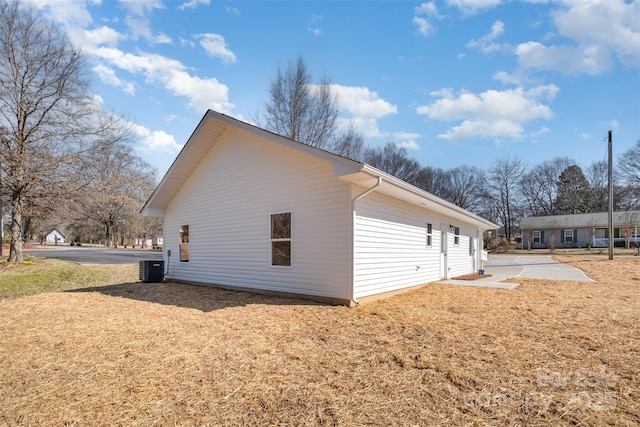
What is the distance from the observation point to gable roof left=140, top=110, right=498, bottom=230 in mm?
6750

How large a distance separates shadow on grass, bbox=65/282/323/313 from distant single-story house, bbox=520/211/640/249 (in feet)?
123

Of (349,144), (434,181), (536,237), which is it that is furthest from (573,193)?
(349,144)

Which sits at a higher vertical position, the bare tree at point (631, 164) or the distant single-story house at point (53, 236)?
the bare tree at point (631, 164)

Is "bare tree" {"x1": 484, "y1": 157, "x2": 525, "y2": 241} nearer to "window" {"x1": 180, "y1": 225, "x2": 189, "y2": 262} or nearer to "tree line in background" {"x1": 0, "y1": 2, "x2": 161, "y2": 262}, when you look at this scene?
"window" {"x1": 180, "y1": 225, "x2": 189, "y2": 262}

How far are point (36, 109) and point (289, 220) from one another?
14866 millimetres

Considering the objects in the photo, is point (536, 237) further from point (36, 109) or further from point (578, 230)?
point (36, 109)

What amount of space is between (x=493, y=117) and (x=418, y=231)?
46.1 feet

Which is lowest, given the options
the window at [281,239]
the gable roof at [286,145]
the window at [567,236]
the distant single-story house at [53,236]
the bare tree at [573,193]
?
the distant single-story house at [53,236]

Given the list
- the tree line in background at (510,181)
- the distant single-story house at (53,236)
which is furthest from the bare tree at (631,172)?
the distant single-story house at (53,236)

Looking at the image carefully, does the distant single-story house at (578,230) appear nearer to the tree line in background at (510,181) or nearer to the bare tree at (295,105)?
the tree line in background at (510,181)

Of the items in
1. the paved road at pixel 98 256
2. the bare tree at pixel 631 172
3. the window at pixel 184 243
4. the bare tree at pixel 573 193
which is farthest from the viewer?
the bare tree at pixel 573 193

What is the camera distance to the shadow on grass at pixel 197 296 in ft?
25.5

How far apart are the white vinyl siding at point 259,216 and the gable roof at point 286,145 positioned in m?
0.29

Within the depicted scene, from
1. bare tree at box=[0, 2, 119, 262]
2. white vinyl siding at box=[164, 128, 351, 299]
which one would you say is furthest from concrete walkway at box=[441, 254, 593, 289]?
bare tree at box=[0, 2, 119, 262]
